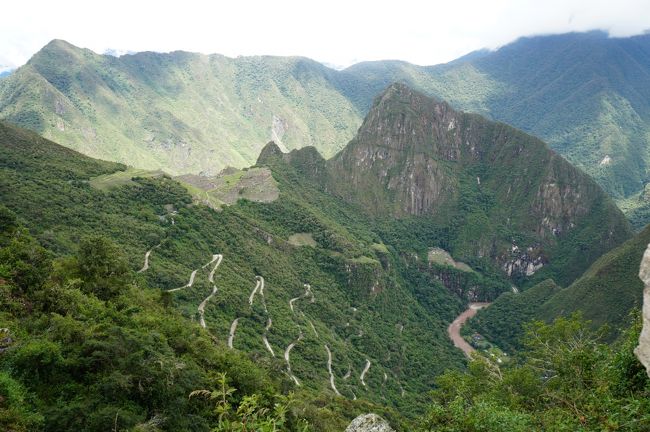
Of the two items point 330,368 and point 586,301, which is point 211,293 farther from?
point 586,301

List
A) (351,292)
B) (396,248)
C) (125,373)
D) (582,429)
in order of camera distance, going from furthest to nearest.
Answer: (396,248)
(351,292)
(125,373)
(582,429)

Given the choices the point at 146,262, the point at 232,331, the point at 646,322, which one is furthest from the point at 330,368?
the point at 646,322

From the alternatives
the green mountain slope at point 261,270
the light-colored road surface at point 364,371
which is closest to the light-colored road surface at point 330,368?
the green mountain slope at point 261,270

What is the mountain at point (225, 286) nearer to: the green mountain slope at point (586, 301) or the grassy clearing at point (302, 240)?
the grassy clearing at point (302, 240)

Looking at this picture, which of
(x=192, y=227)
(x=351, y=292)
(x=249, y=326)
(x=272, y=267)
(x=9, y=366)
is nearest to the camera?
(x=9, y=366)

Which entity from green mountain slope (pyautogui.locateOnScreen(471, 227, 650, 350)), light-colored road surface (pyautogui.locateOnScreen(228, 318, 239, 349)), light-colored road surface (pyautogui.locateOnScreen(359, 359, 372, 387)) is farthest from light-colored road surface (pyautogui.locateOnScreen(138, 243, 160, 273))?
green mountain slope (pyautogui.locateOnScreen(471, 227, 650, 350))

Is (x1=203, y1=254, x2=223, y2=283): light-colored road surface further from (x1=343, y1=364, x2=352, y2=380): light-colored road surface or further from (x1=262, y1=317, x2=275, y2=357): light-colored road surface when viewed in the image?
(x1=343, y1=364, x2=352, y2=380): light-colored road surface

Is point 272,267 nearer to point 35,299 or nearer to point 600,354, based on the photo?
point 35,299

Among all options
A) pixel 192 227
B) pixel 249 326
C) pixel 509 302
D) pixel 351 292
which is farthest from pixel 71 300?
pixel 509 302
